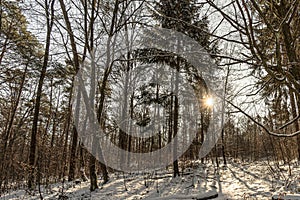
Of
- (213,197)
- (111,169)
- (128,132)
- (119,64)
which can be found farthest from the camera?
(111,169)

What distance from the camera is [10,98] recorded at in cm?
1070

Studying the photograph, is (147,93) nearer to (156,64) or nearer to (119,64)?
(156,64)

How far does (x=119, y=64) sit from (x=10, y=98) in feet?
18.2

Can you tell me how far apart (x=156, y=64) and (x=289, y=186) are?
22.9 feet

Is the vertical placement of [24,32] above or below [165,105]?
above

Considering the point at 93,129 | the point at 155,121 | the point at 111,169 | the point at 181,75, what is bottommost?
the point at 111,169

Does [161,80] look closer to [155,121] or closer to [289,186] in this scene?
[155,121]

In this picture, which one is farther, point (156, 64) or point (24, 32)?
point (156, 64)

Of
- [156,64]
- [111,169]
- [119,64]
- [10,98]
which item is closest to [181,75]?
[156,64]

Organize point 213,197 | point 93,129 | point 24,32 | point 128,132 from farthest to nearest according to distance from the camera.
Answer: point 128,132
point 24,32
point 93,129
point 213,197

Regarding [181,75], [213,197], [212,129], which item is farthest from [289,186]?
[212,129]

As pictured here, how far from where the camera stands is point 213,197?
19.9 feet

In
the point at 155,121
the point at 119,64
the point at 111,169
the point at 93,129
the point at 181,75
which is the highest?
the point at 119,64

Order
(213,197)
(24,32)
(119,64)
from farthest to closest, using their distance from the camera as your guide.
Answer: (119,64), (24,32), (213,197)
